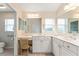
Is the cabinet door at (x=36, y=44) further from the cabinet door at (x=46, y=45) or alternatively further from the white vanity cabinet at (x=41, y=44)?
the cabinet door at (x=46, y=45)

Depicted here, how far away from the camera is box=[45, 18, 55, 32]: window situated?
5.37 m

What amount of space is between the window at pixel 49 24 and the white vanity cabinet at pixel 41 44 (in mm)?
771

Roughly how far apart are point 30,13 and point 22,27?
77 centimetres

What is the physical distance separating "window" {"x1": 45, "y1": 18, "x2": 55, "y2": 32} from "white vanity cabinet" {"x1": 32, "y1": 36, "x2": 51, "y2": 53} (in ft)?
2.53

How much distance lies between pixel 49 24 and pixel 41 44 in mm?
1181

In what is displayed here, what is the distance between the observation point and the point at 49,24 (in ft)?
17.7

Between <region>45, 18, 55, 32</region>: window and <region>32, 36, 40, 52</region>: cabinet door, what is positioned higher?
<region>45, 18, 55, 32</region>: window

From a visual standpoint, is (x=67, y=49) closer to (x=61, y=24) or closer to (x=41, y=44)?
(x=41, y=44)

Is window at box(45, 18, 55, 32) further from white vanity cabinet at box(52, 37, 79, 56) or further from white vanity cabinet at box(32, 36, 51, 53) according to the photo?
white vanity cabinet at box(52, 37, 79, 56)

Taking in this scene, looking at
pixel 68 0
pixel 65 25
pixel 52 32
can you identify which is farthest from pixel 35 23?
pixel 68 0

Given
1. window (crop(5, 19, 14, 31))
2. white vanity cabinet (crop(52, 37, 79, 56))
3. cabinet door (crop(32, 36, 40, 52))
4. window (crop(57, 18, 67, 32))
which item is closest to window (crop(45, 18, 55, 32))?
window (crop(57, 18, 67, 32))

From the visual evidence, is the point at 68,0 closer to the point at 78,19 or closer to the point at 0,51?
the point at 78,19

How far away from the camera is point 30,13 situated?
17.8 ft

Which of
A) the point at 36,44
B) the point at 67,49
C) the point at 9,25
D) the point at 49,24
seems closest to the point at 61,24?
the point at 49,24
